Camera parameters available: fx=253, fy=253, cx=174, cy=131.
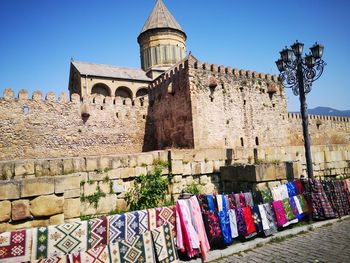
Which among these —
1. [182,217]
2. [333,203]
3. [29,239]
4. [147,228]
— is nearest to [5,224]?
[29,239]

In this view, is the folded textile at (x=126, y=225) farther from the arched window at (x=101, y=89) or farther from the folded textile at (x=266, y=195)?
the arched window at (x=101, y=89)

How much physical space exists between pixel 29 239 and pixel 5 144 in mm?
14295

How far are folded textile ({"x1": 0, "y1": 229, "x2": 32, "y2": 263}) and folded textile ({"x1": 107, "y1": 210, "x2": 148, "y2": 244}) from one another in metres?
1.06

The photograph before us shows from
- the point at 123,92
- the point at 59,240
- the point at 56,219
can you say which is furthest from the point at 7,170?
the point at 123,92

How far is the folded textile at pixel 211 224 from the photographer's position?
4570mm

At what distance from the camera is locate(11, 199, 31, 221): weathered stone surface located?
371 cm

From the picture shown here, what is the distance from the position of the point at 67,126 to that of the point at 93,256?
49.3 feet

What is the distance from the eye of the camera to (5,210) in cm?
366

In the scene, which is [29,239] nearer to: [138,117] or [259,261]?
[259,261]

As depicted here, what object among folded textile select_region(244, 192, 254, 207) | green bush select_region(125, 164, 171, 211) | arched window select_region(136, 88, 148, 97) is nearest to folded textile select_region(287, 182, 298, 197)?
folded textile select_region(244, 192, 254, 207)

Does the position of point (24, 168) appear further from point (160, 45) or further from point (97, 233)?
point (160, 45)

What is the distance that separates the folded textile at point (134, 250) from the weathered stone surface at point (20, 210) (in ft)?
4.65

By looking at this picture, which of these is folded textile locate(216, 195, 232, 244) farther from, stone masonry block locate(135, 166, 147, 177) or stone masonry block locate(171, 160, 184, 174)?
stone masonry block locate(135, 166, 147, 177)

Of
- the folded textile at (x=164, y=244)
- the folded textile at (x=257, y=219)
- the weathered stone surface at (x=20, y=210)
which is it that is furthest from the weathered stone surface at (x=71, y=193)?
the folded textile at (x=257, y=219)
